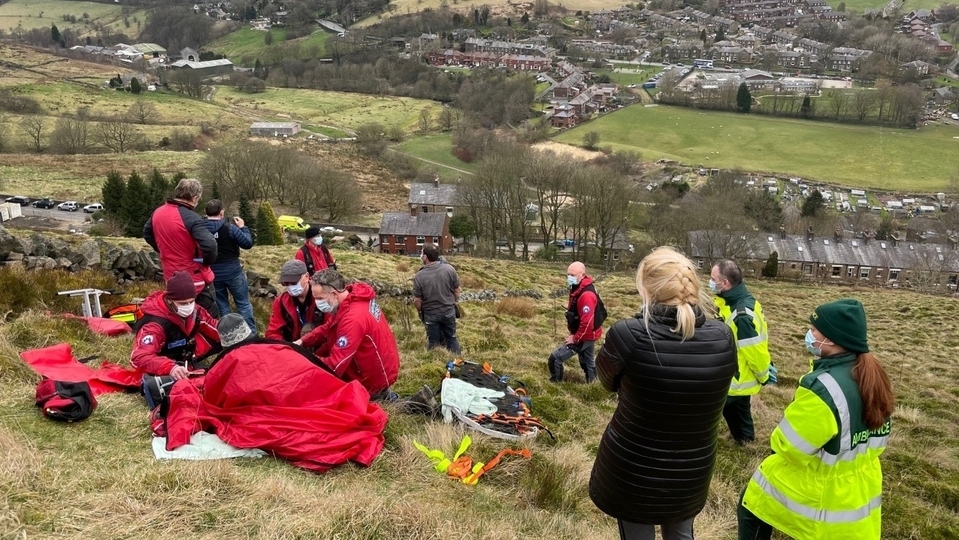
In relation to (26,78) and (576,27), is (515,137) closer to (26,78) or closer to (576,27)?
(26,78)

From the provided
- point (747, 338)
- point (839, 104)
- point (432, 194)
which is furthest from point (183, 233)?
point (839, 104)

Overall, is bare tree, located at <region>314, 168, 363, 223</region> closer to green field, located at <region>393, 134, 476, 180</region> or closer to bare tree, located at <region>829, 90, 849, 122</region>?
green field, located at <region>393, 134, 476, 180</region>

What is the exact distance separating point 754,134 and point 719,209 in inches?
1899

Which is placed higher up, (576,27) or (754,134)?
(576,27)

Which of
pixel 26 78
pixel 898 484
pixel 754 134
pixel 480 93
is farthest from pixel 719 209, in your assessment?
pixel 26 78

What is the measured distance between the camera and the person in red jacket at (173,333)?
213 inches

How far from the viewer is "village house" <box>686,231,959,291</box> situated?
141 ft

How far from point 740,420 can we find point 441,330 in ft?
14.7

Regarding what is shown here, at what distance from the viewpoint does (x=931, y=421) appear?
927 cm

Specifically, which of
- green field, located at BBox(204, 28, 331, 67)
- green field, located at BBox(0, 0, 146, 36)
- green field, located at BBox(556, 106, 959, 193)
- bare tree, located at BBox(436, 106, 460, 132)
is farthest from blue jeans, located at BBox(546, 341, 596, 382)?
green field, located at BBox(0, 0, 146, 36)

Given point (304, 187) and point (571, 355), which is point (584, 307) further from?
point (304, 187)

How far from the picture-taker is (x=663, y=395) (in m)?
3.13

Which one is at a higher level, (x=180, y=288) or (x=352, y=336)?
(x=180, y=288)

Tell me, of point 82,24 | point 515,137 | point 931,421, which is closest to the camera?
point 931,421
